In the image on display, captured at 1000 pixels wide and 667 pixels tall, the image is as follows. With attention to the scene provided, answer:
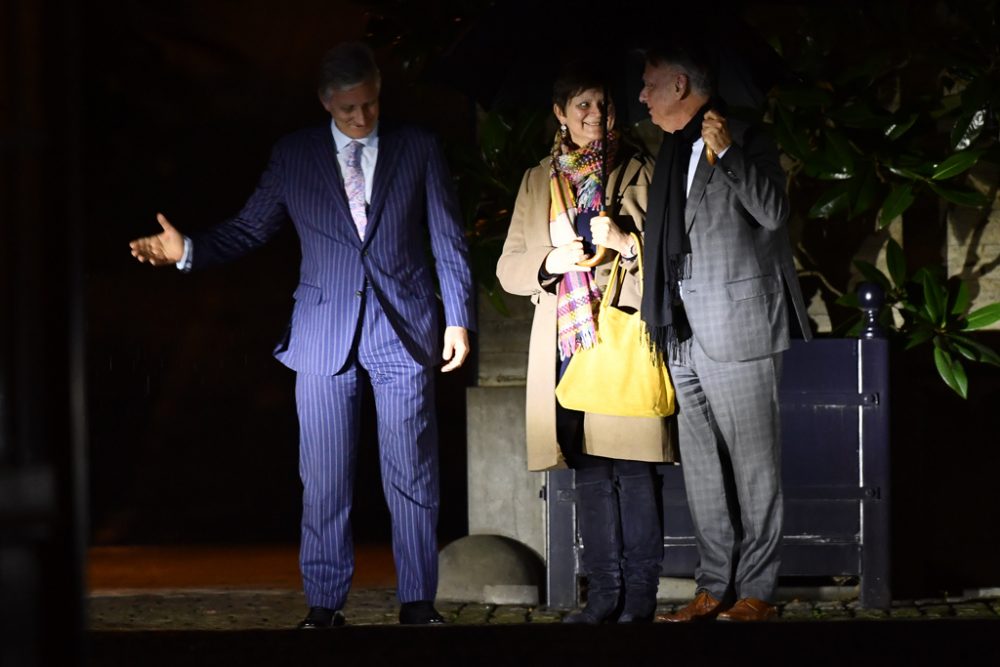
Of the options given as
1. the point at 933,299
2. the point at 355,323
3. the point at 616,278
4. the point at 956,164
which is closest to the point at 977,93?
the point at 956,164

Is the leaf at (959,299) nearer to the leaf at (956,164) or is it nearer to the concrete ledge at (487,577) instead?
the leaf at (956,164)

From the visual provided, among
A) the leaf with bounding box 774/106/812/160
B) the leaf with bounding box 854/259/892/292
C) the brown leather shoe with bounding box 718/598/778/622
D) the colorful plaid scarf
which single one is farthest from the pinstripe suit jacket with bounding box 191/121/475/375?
the leaf with bounding box 854/259/892/292

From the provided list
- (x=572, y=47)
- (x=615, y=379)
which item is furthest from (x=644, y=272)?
(x=572, y=47)

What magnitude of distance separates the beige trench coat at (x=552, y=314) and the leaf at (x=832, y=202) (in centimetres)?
122

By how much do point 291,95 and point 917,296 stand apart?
355 cm

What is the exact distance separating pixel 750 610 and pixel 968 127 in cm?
223

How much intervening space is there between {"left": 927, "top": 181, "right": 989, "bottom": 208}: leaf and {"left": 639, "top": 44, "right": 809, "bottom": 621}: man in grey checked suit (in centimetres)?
128

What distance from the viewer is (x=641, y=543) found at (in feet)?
16.6

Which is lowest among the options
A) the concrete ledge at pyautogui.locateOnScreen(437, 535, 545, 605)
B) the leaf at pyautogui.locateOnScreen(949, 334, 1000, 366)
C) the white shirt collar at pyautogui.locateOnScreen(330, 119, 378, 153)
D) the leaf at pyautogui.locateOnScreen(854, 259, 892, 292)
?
the concrete ledge at pyautogui.locateOnScreen(437, 535, 545, 605)

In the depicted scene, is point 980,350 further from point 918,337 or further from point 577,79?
point 577,79

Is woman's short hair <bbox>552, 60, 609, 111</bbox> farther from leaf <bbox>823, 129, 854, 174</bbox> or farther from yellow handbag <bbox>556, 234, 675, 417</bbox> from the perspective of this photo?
leaf <bbox>823, 129, 854, 174</bbox>

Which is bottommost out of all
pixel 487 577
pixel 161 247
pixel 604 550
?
pixel 487 577

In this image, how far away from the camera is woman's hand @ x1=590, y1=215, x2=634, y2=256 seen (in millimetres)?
4980

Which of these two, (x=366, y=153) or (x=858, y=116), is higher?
(x=858, y=116)
